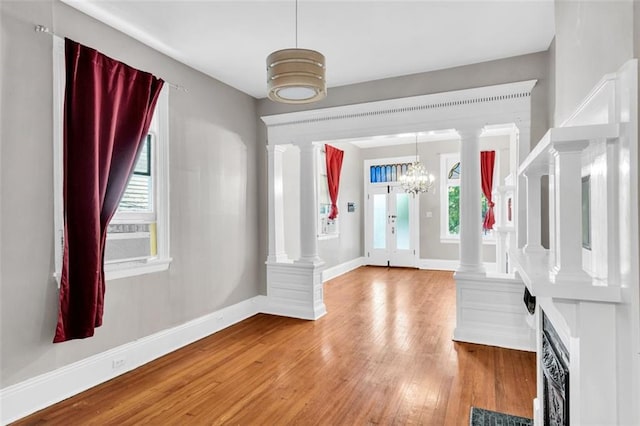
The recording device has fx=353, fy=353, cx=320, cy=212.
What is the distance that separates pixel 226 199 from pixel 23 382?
98.9 inches

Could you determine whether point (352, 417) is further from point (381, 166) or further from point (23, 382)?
point (381, 166)

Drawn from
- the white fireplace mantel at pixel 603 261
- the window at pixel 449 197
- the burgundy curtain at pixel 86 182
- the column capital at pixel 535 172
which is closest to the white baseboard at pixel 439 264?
the window at pixel 449 197

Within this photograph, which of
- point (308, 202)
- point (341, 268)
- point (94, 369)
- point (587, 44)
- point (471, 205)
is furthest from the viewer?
point (341, 268)

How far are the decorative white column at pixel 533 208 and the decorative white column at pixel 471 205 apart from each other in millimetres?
1840

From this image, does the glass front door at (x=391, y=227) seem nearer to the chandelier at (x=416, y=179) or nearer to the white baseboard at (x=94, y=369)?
the chandelier at (x=416, y=179)

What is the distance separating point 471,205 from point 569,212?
9.23 ft

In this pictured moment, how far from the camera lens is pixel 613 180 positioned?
3.56 feet

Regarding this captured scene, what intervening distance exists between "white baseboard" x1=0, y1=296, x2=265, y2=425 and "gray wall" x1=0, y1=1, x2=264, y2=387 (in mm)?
70

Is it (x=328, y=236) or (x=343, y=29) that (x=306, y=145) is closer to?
(x=343, y=29)

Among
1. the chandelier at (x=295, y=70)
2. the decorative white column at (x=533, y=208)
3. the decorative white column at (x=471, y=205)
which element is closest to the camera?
the decorative white column at (x=533, y=208)

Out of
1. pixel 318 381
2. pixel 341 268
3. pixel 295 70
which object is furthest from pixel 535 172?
pixel 341 268

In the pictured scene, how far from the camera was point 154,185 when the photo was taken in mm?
3480

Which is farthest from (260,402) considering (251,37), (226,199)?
(251,37)

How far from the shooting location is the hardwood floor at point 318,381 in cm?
241
